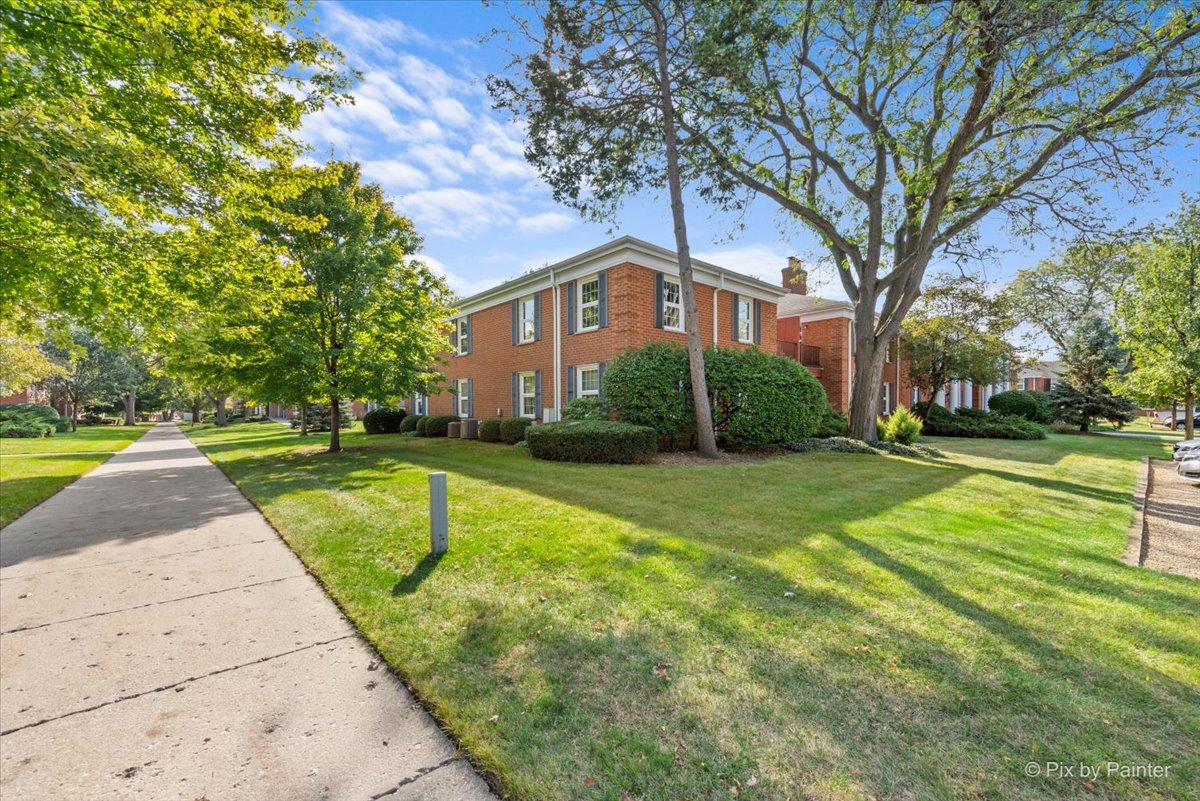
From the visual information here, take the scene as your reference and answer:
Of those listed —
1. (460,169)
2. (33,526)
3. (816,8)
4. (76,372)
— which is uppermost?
(816,8)

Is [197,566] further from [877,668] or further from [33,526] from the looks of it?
[877,668]

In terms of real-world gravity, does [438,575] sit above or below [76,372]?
below

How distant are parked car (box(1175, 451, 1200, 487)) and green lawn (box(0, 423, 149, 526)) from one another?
61.9ft

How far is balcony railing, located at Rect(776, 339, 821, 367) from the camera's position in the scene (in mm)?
20984

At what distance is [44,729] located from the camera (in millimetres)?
2242

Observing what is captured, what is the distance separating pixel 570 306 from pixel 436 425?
8288mm

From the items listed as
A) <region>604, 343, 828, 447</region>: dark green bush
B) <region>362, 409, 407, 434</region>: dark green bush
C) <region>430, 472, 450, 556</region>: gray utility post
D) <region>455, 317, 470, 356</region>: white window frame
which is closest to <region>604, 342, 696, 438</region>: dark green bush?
<region>604, 343, 828, 447</region>: dark green bush

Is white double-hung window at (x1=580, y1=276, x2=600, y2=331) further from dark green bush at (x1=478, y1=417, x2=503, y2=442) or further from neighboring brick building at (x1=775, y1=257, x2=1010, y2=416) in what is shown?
neighboring brick building at (x1=775, y1=257, x2=1010, y2=416)

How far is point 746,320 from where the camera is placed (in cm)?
1752

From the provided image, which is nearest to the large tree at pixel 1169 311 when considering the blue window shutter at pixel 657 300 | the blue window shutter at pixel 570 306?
the blue window shutter at pixel 657 300

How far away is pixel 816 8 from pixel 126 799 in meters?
15.8

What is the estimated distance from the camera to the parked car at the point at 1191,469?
8.93 metres

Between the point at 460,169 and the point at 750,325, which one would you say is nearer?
the point at 460,169

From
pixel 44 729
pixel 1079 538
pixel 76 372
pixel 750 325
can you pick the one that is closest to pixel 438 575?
pixel 44 729
